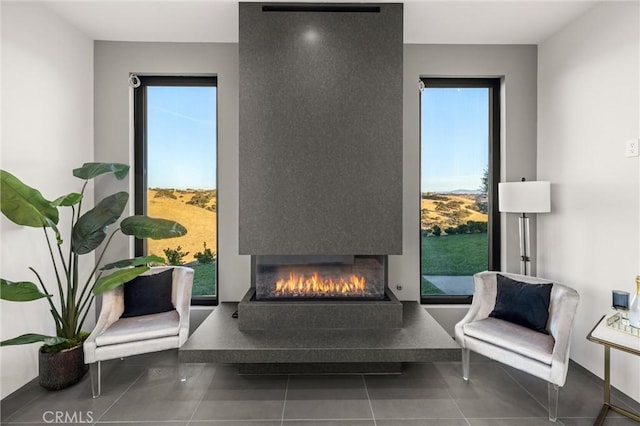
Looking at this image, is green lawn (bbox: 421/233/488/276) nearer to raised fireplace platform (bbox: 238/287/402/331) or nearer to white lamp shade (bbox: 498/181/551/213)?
white lamp shade (bbox: 498/181/551/213)

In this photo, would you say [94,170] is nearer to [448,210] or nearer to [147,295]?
[147,295]

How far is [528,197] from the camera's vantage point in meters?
2.80

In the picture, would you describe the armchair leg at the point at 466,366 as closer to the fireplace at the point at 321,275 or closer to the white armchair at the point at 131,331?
the fireplace at the point at 321,275

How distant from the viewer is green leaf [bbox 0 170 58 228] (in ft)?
7.07

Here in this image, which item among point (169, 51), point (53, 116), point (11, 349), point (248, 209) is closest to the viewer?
point (11, 349)

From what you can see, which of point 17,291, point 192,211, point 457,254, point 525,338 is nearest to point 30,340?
point 17,291

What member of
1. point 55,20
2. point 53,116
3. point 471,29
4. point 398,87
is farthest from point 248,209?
point 471,29

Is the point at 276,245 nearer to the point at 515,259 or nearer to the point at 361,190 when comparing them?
the point at 361,190

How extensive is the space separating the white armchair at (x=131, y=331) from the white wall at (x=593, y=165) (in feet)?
10.4

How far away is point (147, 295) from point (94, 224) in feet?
2.31

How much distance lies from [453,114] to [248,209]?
2.32 metres

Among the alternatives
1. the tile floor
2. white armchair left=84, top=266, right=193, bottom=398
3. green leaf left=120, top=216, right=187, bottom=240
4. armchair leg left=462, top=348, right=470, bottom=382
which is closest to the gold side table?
the tile floor

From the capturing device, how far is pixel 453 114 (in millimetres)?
3467

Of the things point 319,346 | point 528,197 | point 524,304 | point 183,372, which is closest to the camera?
point 319,346
